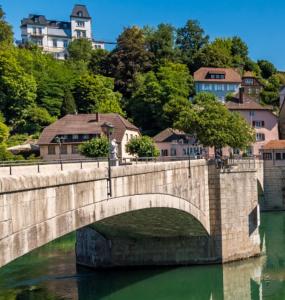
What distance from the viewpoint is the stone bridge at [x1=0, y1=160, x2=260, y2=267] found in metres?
13.2

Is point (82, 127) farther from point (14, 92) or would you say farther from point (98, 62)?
point (98, 62)

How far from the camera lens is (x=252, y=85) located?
300 ft

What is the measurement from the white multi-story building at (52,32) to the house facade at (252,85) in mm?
50994

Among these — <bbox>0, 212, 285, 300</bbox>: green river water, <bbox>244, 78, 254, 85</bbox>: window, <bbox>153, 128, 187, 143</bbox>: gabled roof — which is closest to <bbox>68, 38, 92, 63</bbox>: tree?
<bbox>244, 78, 254, 85</bbox>: window

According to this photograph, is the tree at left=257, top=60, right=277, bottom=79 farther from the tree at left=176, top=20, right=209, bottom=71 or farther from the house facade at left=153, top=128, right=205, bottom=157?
the house facade at left=153, top=128, right=205, bottom=157

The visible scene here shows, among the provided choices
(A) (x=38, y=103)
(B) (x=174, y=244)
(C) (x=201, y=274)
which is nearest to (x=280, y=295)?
(C) (x=201, y=274)

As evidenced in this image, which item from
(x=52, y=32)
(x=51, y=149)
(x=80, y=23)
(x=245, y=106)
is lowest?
(x=51, y=149)

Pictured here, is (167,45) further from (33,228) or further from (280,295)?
(33,228)

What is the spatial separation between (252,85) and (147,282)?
6794 cm

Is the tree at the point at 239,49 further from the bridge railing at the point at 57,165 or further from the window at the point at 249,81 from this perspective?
the bridge railing at the point at 57,165

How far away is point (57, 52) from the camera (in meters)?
130

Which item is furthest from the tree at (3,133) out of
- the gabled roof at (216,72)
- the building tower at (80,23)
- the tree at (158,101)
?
the building tower at (80,23)

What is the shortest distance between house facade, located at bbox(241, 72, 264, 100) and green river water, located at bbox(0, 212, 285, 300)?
6114cm

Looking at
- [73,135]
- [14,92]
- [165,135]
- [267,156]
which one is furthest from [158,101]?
[267,156]
